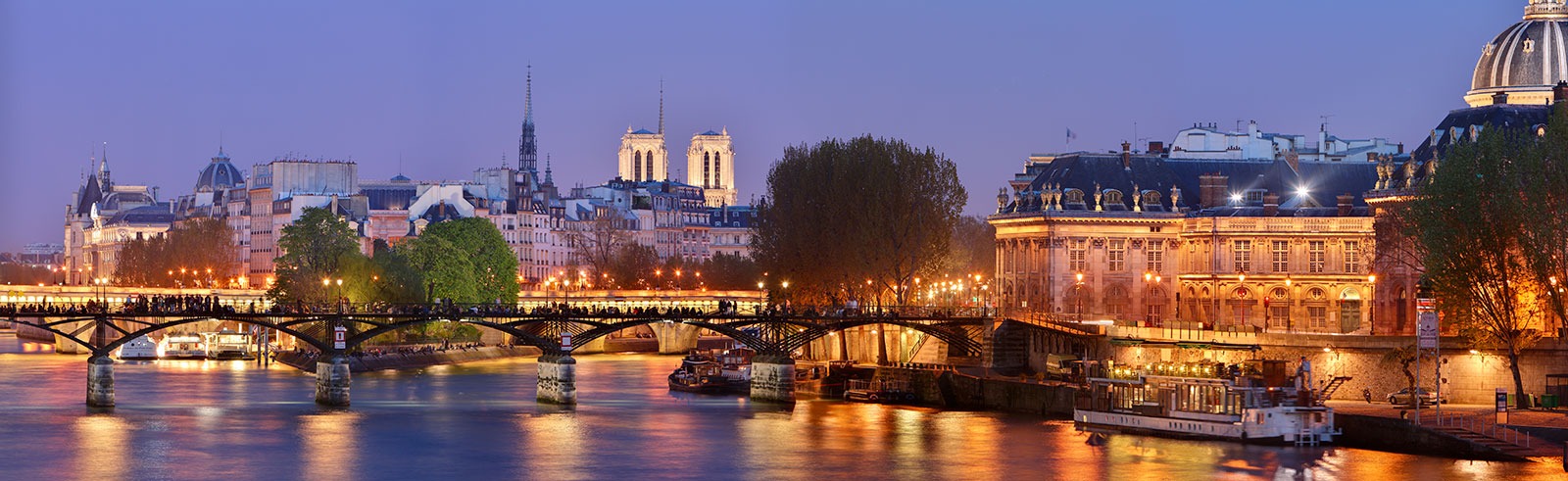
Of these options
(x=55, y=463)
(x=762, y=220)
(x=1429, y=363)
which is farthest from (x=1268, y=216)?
(x=55, y=463)

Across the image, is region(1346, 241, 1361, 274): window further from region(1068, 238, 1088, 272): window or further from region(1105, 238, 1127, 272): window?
region(1068, 238, 1088, 272): window

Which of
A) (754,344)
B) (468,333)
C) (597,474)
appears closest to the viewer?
(597,474)

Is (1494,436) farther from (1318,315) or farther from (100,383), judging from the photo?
(100,383)

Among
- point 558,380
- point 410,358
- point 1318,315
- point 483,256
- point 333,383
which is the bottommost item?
point 333,383

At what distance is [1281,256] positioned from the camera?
391ft

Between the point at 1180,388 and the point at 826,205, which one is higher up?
the point at 826,205

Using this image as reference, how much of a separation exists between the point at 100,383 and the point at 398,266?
47811 millimetres

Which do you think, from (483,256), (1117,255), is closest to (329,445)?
(1117,255)

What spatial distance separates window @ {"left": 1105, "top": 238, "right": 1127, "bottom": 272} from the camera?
405 ft

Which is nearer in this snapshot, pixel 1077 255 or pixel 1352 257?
pixel 1352 257

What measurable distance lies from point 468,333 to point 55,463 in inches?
2975

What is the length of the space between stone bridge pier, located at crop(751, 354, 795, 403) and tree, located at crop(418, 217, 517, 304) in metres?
49.7

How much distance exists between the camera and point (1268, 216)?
119812 mm

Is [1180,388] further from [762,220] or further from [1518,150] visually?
[762,220]
